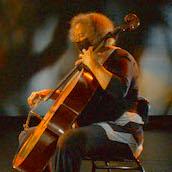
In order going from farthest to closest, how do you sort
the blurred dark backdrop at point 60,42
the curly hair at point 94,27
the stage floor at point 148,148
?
the blurred dark backdrop at point 60,42 < the stage floor at point 148,148 < the curly hair at point 94,27

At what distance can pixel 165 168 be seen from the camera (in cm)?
428

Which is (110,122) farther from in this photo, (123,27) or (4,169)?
(4,169)

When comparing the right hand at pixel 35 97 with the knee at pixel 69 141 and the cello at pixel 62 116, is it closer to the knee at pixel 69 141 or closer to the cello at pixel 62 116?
the cello at pixel 62 116

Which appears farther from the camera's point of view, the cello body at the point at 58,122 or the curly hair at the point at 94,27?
the curly hair at the point at 94,27

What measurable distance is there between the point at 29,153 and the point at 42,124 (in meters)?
0.21

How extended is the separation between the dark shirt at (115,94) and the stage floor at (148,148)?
4.50 feet

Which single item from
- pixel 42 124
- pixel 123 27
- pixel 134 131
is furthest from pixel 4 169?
pixel 123 27

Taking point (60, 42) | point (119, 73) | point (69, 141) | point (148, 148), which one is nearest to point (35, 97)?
point (69, 141)

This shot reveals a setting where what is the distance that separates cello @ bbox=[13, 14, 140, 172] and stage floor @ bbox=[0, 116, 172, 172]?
4.42ft

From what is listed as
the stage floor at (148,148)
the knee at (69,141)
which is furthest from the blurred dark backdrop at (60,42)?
the knee at (69,141)

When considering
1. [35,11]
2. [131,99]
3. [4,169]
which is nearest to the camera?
[131,99]

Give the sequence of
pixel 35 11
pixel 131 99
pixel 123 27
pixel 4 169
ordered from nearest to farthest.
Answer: pixel 123 27, pixel 131 99, pixel 4 169, pixel 35 11

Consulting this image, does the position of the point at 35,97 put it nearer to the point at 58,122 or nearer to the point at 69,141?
the point at 58,122

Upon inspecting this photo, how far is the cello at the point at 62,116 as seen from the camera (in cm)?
291
